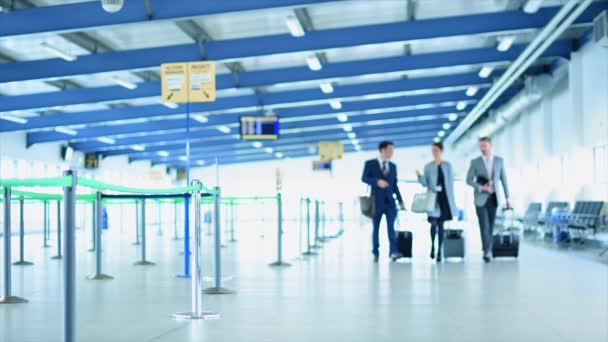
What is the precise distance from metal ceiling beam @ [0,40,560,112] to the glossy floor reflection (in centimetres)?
985

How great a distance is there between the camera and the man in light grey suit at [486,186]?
33.4ft

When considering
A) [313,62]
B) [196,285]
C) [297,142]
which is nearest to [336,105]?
[313,62]

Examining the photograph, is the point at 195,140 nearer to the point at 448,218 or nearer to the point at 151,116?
the point at 151,116

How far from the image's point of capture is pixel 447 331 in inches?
175

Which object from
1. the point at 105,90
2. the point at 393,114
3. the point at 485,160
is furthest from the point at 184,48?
the point at 393,114

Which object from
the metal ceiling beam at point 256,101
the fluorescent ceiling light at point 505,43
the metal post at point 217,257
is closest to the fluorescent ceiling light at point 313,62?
the fluorescent ceiling light at point 505,43

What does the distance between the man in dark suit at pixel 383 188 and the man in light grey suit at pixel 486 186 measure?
3.26 ft

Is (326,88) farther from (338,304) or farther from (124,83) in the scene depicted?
(338,304)

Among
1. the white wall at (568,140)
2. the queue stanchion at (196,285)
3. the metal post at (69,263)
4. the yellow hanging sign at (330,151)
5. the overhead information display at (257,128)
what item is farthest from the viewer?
the yellow hanging sign at (330,151)

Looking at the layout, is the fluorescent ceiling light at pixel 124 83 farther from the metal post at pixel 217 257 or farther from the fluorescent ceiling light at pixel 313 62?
the metal post at pixel 217 257

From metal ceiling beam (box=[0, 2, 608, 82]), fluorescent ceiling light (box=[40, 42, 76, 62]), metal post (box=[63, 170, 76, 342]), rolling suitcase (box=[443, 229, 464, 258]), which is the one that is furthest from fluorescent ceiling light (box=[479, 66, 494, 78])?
metal post (box=[63, 170, 76, 342])

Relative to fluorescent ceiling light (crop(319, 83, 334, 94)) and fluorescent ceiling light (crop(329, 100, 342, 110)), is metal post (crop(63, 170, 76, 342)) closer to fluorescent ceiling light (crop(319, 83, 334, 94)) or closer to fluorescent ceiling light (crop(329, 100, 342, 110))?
fluorescent ceiling light (crop(319, 83, 334, 94))

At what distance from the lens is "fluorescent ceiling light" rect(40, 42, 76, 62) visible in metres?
15.1

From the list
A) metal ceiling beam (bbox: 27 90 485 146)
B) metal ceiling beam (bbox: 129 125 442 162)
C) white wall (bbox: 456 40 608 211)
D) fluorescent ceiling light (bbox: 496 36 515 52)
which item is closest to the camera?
white wall (bbox: 456 40 608 211)
